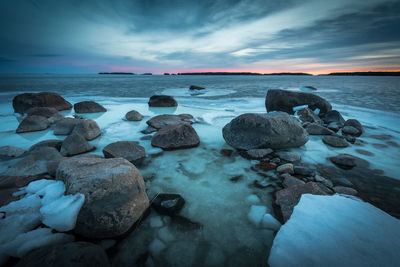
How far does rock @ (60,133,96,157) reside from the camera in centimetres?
317

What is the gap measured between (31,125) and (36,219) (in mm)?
4348

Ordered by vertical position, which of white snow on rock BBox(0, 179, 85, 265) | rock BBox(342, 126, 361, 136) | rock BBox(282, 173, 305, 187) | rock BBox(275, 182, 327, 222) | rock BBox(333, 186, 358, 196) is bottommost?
rock BBox(342, 126, 361, 136)

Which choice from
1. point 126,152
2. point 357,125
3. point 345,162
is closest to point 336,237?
point 345,162

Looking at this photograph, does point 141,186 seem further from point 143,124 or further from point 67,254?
point 143,124

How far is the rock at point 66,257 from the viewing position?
1153mm

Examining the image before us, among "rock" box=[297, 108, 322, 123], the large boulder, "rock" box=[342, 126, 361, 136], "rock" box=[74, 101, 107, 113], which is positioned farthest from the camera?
"rock" box=[74, 101, 107, 113]

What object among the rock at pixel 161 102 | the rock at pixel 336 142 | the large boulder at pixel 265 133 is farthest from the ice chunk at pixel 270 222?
the rock at pixel 161 102

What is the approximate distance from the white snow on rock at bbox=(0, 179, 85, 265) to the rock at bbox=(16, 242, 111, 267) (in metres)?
0.17

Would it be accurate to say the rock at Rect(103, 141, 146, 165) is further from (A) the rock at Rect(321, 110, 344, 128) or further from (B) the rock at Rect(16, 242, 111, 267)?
(A) the rock at Rect(321, 110, 344, 128)

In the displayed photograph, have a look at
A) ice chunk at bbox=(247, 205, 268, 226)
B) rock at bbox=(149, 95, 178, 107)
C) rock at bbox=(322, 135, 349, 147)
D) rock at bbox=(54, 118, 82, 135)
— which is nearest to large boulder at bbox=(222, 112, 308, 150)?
rock at bbox=(322, 135, 349, 147)

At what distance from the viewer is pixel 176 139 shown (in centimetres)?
352

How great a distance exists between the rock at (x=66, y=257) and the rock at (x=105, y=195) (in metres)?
0.28

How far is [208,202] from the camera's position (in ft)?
6.90

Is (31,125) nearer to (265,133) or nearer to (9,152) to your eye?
(9,152)
